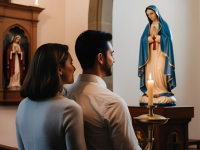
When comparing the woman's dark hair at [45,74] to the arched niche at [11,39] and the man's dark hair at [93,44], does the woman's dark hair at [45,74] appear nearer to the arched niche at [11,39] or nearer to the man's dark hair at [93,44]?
the man's dark hair at [93,44]

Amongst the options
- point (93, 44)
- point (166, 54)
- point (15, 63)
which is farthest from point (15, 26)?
point (93, 44)

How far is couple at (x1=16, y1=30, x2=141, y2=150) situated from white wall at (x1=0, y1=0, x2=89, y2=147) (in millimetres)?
4528

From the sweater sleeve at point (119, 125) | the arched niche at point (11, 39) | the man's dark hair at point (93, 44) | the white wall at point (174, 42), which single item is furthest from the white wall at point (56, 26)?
the sweater sleeve at point (119, 125)

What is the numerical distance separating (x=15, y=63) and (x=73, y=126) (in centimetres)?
489

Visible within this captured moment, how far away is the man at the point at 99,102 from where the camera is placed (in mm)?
1269

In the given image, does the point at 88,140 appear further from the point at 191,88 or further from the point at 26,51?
the point at 191,88

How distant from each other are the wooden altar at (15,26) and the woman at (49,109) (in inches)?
177

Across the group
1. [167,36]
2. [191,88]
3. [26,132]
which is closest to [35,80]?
[26,132]

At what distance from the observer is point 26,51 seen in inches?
238

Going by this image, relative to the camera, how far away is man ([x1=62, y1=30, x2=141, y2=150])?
1269 millimetres

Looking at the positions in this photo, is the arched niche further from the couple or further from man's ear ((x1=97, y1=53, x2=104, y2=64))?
man's ear ((x1=97, y1=53, x2=104, y2=64))

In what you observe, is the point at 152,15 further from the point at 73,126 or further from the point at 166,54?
the point at 73,126

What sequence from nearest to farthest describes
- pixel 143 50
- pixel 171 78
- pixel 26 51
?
1. pixel 171 78
2. pixel 143 50
3. pixel 26 51

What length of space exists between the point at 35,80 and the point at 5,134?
4.77 m
